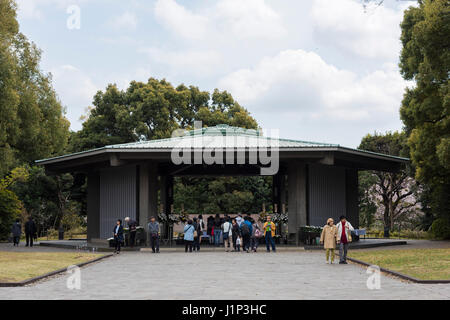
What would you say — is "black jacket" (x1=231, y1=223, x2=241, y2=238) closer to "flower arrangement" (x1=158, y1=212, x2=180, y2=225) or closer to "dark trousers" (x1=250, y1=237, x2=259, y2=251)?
"dark trousers" (x1=250, y1=237, x2=259, y2=251)

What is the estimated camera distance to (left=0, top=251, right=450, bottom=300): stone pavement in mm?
10422

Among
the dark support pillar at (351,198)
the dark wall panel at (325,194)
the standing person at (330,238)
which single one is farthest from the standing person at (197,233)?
the dark support pillar at (351,198)

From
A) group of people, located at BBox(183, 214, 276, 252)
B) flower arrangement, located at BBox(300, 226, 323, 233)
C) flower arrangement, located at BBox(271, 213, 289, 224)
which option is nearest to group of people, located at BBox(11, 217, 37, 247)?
group of people, located at BBox(183, 214, 276, 252)

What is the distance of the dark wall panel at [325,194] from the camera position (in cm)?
2752

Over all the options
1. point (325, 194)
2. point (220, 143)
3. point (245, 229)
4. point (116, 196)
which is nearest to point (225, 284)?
point (245, 229)

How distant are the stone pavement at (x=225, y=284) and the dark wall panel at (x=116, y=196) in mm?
10027

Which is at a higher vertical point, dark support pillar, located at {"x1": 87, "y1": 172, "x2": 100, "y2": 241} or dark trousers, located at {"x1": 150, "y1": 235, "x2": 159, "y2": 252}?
dark support pillar, located at {"x1": 87, "y1": 172, "x2": 100, "y2": 241}

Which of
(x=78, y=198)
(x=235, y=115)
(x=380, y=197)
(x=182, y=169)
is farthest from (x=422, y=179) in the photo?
(x=78, y=198)

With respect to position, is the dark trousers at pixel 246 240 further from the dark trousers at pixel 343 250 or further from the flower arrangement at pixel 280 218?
the dark trousers at pixel 343 250

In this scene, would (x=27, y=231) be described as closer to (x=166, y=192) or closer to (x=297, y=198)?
(x=166, y=192)

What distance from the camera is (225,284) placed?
12.1m

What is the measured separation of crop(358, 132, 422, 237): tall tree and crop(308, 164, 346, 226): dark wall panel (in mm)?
13290

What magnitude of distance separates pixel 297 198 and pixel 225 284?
15394 mm
